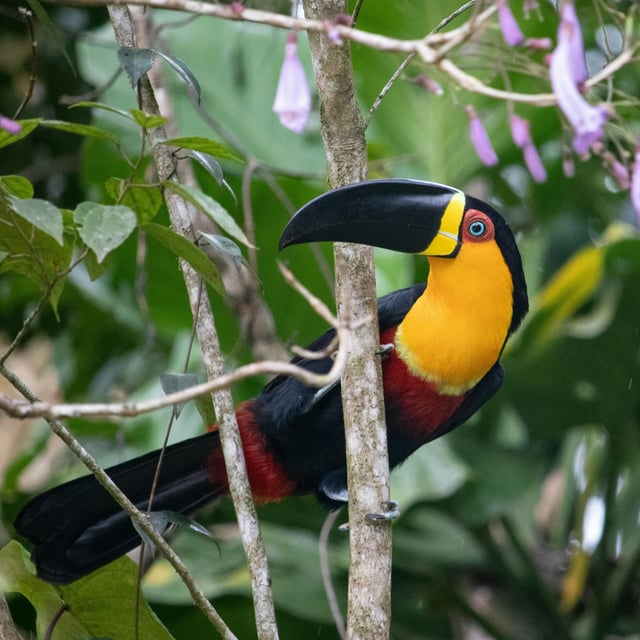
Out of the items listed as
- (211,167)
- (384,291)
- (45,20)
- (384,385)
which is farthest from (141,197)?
(384,291)

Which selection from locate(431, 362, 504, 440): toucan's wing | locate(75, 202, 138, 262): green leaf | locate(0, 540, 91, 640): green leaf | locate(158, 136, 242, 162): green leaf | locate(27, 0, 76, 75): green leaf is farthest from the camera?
locate(431, 362, 504, 440): toucan's wing

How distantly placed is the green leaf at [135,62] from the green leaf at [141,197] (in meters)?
0.17

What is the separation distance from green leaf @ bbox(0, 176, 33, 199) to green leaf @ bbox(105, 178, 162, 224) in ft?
0.38

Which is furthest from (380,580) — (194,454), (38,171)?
(38,171)

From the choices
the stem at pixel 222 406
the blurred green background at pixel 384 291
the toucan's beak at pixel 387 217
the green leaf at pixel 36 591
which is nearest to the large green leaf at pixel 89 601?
the green leaf at pixel 36 591

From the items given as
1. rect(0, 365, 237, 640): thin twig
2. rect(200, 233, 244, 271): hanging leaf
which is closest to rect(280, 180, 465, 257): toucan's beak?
rect(200, 233, 244, 271): hanging leaf

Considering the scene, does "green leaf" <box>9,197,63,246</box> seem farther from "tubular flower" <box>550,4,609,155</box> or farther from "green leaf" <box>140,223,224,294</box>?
"tubular flower" <box>550,4,609,155</box>

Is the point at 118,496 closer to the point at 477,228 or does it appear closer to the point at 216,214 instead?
the point at 216,214

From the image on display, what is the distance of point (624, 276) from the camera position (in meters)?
2.86

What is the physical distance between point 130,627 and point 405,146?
6.63 feet

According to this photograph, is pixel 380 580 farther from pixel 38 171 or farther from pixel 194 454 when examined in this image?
pixel 38 171

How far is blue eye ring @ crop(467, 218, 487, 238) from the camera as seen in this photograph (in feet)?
6.92

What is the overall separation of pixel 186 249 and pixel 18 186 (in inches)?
10.1

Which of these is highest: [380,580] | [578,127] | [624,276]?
[578,127]
